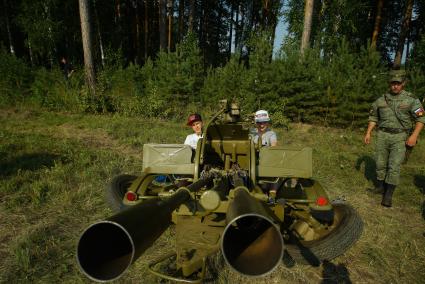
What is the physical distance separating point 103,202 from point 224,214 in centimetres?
241

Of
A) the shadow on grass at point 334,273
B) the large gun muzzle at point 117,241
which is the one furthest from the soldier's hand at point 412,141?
the large gun muzzle at point 117,241

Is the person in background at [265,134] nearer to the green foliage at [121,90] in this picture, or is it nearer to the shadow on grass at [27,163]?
the shadow on grass at [27,163]

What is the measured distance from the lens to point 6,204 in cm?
428

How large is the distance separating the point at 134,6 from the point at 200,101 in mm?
17426

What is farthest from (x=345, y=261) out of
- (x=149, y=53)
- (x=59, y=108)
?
(x=149, y=53)

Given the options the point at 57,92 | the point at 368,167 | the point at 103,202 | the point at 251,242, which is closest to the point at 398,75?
the point at 368,167

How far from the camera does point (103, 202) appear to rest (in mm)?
4566

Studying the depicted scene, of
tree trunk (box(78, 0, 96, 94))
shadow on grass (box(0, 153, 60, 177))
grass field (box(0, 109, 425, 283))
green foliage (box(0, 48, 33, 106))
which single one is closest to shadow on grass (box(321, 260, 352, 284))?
grass field (box(0, 109, 425, 283))

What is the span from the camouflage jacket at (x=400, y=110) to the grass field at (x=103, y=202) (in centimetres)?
132

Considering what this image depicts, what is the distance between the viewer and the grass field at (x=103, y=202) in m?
3.10

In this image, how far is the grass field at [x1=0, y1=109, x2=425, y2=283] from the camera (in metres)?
3.10

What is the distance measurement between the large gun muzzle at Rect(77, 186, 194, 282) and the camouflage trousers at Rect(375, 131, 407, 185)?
4.65 metres

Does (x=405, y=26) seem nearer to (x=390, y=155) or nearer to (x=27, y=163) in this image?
(x=390, y=155)

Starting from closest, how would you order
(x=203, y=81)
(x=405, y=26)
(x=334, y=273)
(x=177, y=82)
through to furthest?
(x=334, y=273)
(x=177, y=82)
(x=203, y=81)
(x=405, y=26)
